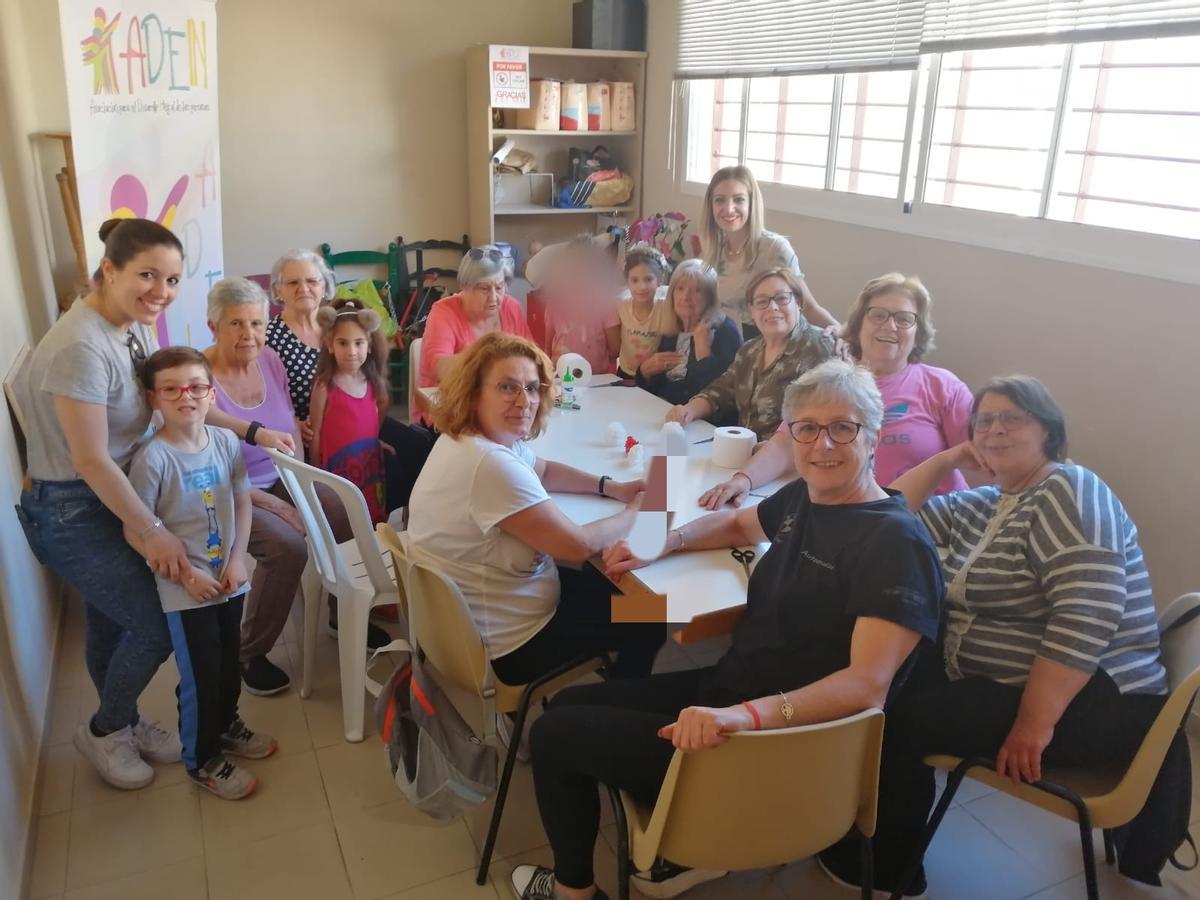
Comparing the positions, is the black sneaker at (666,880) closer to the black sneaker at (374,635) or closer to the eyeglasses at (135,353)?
the black sneaker at (374,635)

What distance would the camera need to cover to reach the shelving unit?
15.0 feet

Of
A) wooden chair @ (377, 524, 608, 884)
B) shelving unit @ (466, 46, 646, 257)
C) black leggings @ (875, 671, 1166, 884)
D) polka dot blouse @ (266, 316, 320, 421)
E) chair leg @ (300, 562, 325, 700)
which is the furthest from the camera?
shelving unit @ (466, 46, 646, 257)

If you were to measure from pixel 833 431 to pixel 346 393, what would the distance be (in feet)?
5.32

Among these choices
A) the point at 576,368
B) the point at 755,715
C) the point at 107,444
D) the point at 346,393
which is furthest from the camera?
the point at 576,368

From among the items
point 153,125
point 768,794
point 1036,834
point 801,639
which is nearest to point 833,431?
point 801,639

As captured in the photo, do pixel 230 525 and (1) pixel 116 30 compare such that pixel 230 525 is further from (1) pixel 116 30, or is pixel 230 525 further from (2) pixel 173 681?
(1) pixel 116 30

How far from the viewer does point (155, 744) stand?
2.16m

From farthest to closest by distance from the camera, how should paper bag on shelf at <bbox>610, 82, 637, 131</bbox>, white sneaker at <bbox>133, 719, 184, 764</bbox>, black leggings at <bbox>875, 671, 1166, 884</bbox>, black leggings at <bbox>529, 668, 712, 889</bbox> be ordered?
paper bag on shelf at <bbox>610, 82, 637, 131</bbox>, white sneaker at <bbox>133, 719, 184, 764</bbox>, black leggings at <bbox>875, 671, 1166, 884</bbox>, black leggings at <bbox>529, 668, 712, 889</bbox>

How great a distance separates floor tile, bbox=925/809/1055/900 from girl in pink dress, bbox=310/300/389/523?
6.11ft

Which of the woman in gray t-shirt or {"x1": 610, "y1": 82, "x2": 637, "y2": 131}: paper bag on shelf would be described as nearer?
the woman in gray t-shirt

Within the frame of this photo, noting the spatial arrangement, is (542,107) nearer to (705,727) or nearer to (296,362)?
(296,362)

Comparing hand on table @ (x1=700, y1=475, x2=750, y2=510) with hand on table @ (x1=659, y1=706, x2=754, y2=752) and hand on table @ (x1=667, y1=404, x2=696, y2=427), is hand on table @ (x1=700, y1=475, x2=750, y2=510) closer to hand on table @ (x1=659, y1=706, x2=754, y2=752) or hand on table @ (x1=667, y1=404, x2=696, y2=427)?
hand on table @ (x1=667, y1=404, x2=696, y2=427)

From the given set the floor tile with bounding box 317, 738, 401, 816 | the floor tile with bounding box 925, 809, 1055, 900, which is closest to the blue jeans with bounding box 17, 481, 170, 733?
the floor tile with bounding box 317, 738, 401, 816

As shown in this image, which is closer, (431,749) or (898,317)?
(431,749)
